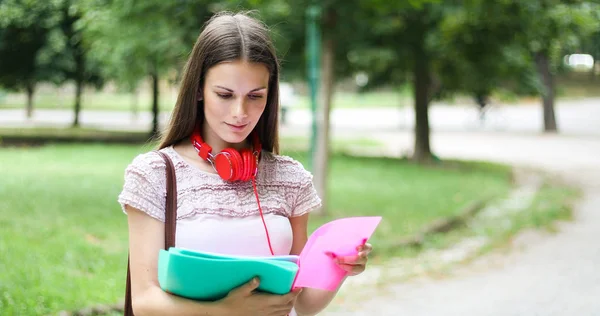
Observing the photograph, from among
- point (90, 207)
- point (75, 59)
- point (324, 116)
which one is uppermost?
point (75, 59)

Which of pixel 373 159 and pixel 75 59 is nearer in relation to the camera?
pixel 373 159

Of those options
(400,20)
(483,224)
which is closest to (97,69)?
(400,20)

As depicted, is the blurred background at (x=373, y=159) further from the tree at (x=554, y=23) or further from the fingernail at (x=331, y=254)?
the fingernail at (x=331, y=254)

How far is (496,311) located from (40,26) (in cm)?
1594

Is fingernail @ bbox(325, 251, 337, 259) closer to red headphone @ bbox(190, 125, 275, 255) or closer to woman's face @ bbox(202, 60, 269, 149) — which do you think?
red headphone @ bbox(190, 125, 275, 255)

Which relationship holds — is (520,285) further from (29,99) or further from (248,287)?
(29,99)

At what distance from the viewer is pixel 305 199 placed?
2.33m

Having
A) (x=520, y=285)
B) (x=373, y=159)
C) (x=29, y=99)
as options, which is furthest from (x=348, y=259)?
(x=29, y=99)

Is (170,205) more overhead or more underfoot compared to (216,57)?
more underfoot

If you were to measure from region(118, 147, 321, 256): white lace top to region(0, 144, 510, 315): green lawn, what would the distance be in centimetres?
81

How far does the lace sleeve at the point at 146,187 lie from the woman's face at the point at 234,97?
19 centimetres

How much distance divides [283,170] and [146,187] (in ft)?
1.38

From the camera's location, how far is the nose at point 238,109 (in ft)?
6.97

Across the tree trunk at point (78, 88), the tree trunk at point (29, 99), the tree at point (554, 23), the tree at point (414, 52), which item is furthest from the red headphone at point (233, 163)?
the tree trunk at point (78, 88)
